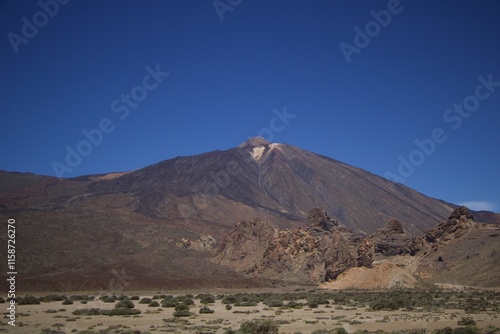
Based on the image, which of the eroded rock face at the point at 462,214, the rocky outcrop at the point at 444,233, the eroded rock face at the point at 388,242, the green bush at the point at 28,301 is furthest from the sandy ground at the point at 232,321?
the eroded rock face at the point at 462,214

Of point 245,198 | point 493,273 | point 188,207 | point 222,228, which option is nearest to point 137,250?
point 222,228

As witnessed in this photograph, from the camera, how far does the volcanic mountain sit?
228ft

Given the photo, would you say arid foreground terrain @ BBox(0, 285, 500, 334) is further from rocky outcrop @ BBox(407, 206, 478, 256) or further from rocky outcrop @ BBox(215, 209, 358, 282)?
rocky outcrop @ BBox(407, 206, 478, 256)

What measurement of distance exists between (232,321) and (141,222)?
9508 centimetres

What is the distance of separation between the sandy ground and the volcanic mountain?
108 ft

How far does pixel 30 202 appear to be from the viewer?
482 feet

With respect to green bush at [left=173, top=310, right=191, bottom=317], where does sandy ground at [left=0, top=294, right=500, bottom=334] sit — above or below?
below

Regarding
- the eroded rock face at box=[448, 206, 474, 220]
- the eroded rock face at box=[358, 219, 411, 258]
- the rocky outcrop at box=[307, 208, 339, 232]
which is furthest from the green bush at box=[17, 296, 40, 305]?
the eroded rock face at box=[448, 206, 474, 220]

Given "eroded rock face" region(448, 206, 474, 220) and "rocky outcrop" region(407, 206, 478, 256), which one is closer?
"rocky outcrop" region(407, 206, 478, 256)

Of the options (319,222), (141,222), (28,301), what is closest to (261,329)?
(28,301)

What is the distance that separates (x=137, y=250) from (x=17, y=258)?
26775 millimetres

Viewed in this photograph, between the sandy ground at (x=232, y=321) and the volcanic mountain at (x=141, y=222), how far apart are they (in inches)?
1300

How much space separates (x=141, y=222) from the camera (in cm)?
11700

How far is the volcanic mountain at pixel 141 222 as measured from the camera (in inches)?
2741
